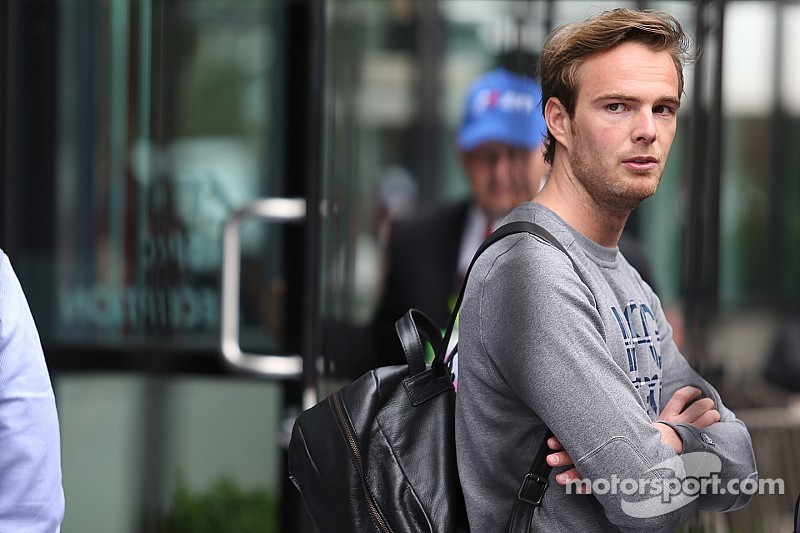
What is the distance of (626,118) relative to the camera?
124 cm

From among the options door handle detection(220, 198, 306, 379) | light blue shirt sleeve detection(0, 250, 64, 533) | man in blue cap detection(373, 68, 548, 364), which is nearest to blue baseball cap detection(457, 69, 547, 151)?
man in blue cap detection(373, 68, 548, 364)

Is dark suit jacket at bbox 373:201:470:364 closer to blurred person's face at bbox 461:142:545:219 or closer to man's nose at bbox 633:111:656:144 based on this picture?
blurred person's face at bbox 461:142:545:219

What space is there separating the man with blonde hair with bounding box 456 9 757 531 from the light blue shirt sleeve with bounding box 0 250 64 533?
526mm

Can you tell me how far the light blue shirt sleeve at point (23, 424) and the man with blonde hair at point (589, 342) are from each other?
1.73ft

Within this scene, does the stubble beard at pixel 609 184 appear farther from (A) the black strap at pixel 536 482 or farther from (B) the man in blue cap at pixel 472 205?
(B) the man in blue cap at pixel 472 205

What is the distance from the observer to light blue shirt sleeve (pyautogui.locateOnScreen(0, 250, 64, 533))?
1339 mm

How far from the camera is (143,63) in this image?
109 inches

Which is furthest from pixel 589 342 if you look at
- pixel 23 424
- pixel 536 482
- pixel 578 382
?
pixel 23 424

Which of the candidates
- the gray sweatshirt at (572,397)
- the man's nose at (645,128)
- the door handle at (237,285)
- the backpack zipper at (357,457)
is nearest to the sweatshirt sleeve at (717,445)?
the gray sweatshirt at (572,397)

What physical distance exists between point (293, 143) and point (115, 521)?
1094mm

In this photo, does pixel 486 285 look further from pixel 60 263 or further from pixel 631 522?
pixel 60 263

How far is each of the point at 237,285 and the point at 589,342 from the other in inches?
71.3

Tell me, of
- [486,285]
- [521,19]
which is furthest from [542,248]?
[521,19]

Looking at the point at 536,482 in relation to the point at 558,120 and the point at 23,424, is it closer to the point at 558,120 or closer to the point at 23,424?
the point at 558,120
